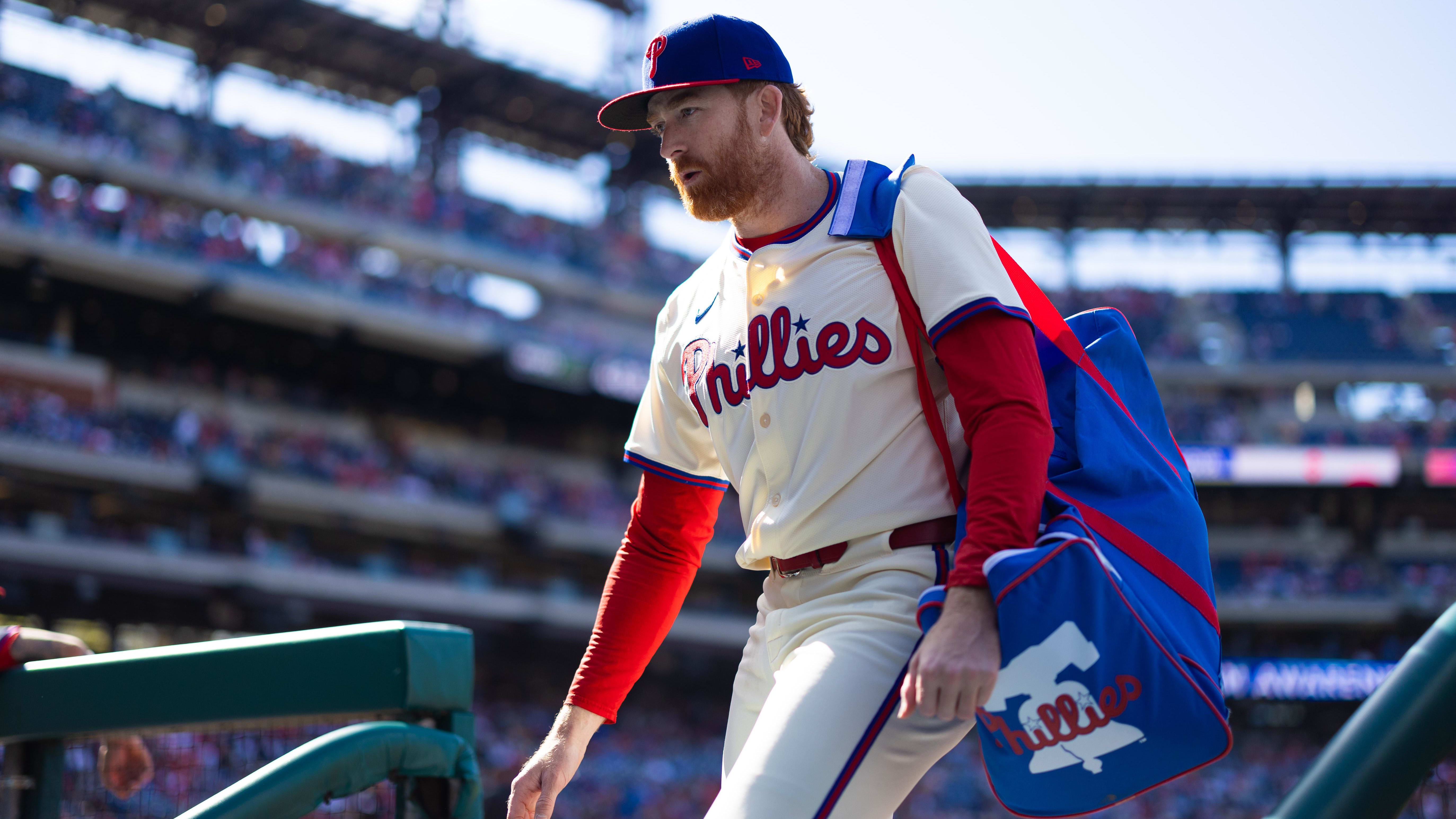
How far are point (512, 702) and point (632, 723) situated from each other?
2.67 m

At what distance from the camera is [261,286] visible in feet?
83.4

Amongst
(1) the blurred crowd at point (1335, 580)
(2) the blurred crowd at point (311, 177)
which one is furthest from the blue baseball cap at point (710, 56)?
(1) the blurred crowd at point (1335, 580)

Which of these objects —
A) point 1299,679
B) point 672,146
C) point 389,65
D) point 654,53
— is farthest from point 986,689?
point 1299,679

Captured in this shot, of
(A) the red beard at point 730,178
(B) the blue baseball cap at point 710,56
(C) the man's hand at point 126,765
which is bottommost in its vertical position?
(C) the man's hand at point 126,765

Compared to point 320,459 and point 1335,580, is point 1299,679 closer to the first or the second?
point 1335,580

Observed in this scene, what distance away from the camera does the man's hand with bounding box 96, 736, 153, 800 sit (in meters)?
2.79

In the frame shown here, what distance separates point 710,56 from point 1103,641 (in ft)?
3.82

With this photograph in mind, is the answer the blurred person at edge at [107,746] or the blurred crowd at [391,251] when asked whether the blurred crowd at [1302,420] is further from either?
the blurred person at edge at [107,746]

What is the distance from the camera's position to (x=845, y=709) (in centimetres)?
182

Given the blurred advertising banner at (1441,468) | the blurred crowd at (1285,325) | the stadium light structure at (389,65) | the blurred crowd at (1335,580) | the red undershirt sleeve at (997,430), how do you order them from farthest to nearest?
the blurred crowd at (1285,325) → the blurred advertising banner at (1441,468) → the blurred crowd at (1335,580) → the stadium light structure at (389,65) → the red undershirt sleeve at (997,430)

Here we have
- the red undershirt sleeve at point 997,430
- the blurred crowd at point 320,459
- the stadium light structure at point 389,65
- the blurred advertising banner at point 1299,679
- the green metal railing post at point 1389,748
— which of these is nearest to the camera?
the green metal railing post at point 1389,748

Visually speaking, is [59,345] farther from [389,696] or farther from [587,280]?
[389,696]

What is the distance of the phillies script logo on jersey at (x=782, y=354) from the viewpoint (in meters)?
2.06

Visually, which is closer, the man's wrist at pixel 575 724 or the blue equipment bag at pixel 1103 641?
the blue equipment bag at pixel 1103 641
